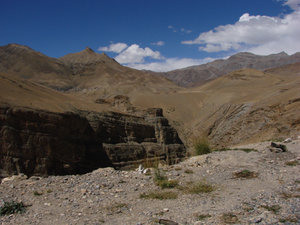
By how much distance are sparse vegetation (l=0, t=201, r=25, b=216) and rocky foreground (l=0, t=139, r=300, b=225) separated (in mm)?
148

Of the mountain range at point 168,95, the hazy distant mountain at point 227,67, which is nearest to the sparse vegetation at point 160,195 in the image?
the mountain range at point 168,95

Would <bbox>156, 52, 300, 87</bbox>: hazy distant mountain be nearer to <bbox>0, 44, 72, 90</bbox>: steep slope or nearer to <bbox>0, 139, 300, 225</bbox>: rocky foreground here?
<bbox>0, 44, 72, 90</bbox>: steep slope

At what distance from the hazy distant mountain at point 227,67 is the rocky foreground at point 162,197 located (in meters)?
140

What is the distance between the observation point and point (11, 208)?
6051 mm

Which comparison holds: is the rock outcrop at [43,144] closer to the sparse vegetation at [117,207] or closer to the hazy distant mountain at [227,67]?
the sparse vegetation at [117,207]


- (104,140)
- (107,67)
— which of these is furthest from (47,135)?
(107,67)

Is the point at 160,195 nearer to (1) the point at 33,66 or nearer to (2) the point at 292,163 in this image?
(2) the point at 292,163

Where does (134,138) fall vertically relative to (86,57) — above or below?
below

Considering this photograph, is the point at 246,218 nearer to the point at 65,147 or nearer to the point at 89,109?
the point at 65,147

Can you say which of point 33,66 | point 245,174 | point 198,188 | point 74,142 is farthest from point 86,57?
point 198,188

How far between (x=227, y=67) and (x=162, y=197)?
175m

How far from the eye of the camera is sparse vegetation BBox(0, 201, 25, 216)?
594 centimetres

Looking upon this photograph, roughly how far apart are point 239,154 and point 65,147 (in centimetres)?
800

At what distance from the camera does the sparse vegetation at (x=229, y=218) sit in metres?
5.06
